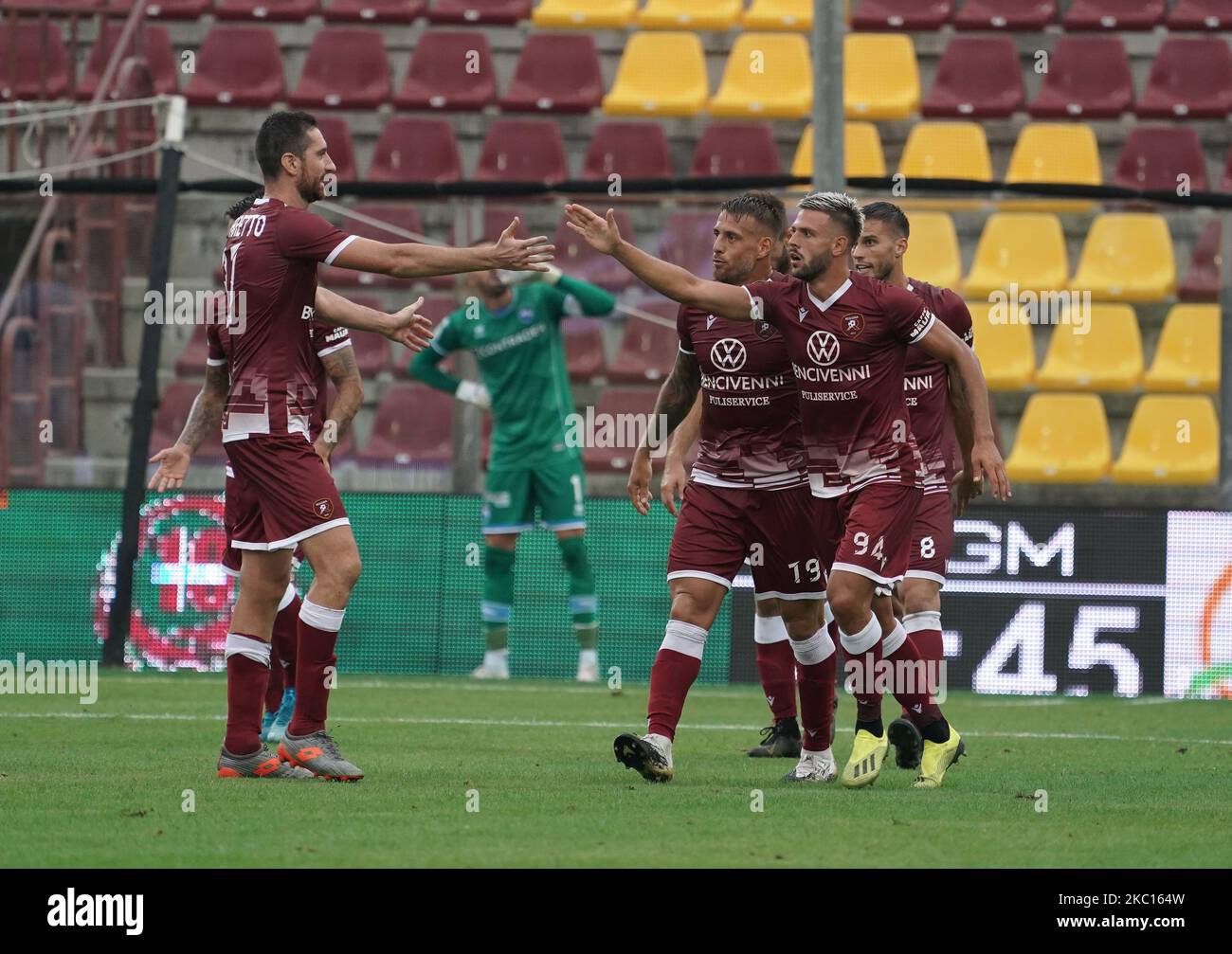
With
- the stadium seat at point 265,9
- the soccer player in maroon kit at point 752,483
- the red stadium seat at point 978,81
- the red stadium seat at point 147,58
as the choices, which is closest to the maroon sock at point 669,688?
the soccer player in maroon kit at point 752,483

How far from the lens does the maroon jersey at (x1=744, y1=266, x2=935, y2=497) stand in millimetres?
7602

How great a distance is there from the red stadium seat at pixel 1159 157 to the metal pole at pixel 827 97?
4.43 metres

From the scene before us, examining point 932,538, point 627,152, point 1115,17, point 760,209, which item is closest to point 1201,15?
point 1115,17

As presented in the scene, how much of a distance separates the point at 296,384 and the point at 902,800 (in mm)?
2740

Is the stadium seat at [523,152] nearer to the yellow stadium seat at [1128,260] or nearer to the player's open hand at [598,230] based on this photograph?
the yellow stadium seat at [1128,260]

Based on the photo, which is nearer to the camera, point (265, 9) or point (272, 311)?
point (272, 311)

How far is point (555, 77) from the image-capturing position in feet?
59.2

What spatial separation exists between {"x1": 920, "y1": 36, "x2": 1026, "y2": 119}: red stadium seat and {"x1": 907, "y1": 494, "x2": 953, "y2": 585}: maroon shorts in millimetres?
9306

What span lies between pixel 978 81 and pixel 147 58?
737cm

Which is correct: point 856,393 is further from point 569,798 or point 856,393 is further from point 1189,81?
point 1189,81

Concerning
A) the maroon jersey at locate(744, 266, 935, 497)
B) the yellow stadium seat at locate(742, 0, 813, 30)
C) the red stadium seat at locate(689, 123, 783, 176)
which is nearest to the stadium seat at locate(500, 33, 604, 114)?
the red stadium seat at locate(689, 123, 783, 176)

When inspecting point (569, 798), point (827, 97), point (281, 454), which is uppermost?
point (827, 97)

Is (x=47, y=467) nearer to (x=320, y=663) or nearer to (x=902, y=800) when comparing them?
(x=320, y=663)

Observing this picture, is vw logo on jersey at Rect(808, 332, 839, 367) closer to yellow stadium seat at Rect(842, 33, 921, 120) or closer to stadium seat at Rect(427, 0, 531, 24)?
yellow stadium seat at Rect(842, 33, 921, 120)
